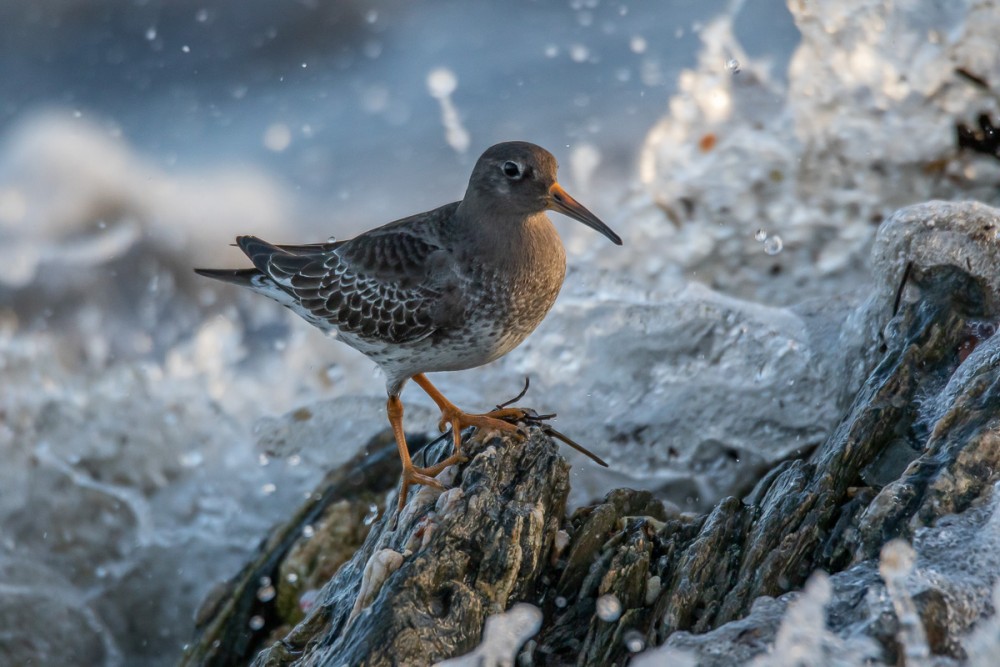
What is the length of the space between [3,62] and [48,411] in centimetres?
579

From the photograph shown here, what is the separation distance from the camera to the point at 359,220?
36.0ft

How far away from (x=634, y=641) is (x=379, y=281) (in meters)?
2.35

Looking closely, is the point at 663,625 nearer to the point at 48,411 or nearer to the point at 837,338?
the point at 837,338

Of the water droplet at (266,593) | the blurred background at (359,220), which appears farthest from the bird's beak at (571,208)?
the water droplet at (266,593)

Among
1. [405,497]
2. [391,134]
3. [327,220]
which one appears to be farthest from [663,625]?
[391,134]

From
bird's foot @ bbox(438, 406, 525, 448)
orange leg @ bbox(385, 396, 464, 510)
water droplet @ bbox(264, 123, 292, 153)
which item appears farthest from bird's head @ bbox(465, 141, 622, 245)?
water droplet @ bbox(264, 123, 292, 153)

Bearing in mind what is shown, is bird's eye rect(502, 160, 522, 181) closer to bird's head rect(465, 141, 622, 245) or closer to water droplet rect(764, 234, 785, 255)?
bird's head rect(465, 141, 622, 245)

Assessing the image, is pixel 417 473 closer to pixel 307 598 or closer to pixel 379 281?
pixel 379 281

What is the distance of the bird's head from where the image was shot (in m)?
5.27

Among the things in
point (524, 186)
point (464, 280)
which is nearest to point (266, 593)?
point (464, 280)

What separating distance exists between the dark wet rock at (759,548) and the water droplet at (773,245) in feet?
11.7

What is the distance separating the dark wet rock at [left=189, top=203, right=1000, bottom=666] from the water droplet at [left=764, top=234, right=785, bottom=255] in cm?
357

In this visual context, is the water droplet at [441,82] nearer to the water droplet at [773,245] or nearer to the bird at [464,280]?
the water droplet at [773,245]

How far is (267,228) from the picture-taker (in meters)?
11.0
